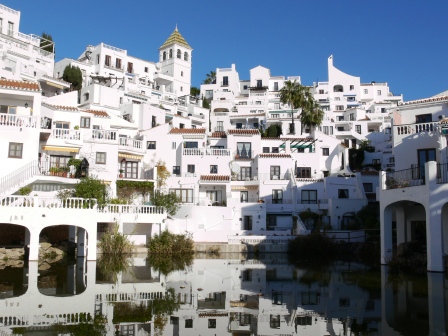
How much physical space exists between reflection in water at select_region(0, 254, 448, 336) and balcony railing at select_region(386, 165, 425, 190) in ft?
15.8

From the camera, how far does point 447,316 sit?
13570mm

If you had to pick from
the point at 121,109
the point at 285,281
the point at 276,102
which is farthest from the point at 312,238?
the point at 276,102

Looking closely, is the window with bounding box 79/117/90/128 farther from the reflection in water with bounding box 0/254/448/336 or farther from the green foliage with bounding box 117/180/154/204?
the reflection in water with bounding box 0/254/448/336

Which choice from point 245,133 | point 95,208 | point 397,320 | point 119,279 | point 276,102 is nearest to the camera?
point 397,320

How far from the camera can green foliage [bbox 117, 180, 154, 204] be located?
129 feet

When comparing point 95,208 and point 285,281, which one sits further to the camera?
point 95,208

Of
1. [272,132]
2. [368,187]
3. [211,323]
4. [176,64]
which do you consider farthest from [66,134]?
[176,64]

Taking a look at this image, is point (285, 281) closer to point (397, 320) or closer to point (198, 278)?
point (198, 278)

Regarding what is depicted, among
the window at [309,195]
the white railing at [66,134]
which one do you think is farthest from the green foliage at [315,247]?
the white railing at [66,134]

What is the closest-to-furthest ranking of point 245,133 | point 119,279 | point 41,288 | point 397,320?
1. point 397,320
2. point 41,288
3. point 119,279
4. point 245,133

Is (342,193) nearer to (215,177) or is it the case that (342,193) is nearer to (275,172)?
(275,172)

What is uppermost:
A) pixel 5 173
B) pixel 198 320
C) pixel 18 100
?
pixel 18 100

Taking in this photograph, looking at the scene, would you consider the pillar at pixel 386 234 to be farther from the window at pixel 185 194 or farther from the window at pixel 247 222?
the window at pixel 185 194

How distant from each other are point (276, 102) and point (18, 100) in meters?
55.6
